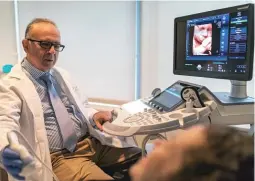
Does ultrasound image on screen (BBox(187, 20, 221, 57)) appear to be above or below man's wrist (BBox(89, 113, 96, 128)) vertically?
above

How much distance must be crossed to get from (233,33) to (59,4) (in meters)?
1.92

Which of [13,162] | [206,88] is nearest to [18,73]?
[13,162]

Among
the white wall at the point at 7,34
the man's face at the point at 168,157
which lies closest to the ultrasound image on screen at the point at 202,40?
the man's face at the point at 168,157

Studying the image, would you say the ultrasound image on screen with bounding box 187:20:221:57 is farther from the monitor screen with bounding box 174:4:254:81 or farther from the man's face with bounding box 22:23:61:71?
the man's face with bounding box 22:23:61:71

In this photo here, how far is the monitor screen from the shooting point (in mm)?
1363

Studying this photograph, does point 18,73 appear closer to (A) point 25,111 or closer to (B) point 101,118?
(A) point 25,111

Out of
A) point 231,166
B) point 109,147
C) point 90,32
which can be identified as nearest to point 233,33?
point 109,147

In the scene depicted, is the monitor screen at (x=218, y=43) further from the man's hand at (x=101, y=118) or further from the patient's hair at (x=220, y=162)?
the patient's hair at (x=220, y=162)

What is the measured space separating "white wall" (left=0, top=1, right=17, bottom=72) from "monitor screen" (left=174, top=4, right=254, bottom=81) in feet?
6.21

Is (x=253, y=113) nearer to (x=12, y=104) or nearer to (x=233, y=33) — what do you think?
(x=233, y=33)

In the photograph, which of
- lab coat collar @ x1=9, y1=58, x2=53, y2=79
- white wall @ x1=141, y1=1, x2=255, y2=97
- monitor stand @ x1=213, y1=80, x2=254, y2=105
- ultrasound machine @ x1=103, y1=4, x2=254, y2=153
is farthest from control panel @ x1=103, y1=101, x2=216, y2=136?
white wall @ x1=141, y1=1, x2=255, y2=97

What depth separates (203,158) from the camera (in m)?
0.49

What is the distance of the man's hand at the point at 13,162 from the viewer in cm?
89

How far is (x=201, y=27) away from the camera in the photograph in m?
1.62
